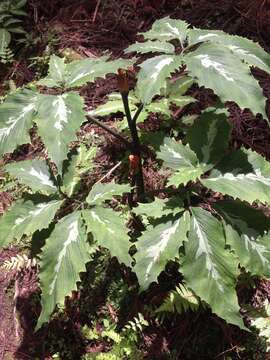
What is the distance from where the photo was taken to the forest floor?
2680 millimetres

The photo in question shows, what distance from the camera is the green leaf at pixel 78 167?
99.3 inches

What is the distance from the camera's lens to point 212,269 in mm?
2082

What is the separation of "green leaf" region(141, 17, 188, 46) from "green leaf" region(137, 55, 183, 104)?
0.27 meters

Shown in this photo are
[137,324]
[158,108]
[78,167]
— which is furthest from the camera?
[78,167]

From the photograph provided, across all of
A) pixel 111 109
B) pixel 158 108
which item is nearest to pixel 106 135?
pixel 111 109

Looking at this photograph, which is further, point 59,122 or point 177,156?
point 177,156

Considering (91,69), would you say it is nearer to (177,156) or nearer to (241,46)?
(177,156)

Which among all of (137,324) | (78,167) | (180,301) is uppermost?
(78,167)

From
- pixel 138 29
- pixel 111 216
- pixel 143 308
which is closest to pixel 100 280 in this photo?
pixel 143 308

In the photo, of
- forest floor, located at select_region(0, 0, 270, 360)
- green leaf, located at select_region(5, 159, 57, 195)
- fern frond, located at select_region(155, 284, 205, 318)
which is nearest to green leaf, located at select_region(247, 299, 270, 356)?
forest floor, located at select_region(0, 0, 270, 360)

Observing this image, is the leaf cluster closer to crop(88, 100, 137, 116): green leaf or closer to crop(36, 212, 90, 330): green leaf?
crop(36, 212, 90, 330): green leaf

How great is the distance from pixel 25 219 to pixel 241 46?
137cm

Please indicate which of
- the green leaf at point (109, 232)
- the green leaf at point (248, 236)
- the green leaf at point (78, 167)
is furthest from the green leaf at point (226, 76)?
the green leaf at point (78, 167)

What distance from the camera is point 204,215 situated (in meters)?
2.19
